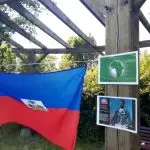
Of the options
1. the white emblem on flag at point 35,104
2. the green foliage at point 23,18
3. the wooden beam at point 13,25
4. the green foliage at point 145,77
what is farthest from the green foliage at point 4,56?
the white emblem on flag at point 35,104

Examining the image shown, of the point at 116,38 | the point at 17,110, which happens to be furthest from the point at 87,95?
the point at 116,38

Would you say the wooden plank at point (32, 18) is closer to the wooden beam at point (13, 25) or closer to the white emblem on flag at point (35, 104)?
the wooden beam at point (13, 25)

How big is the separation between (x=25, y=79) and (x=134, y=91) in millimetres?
1710

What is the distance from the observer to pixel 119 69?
2.87 metres

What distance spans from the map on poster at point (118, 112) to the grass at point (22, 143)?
3584mm

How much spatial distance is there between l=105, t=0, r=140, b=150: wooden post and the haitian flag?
0.48 metres

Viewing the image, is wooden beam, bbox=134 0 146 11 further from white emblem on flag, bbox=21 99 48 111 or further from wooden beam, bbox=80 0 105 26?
wooden beam, bbox=80 0 105 26

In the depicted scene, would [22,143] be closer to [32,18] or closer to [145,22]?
[32,18]

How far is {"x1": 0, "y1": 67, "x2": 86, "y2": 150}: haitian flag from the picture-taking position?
3.44 meters

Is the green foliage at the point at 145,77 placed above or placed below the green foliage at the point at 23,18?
below

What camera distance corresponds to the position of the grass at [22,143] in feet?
21.9

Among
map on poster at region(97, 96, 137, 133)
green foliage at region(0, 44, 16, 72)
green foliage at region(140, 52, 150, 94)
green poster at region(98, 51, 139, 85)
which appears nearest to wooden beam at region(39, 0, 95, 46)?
green foliage at region(0, 44, 16, 72)

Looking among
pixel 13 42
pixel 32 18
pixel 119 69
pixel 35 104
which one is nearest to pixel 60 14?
pixel 32 18

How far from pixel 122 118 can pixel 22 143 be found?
15.4ft
